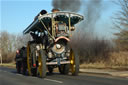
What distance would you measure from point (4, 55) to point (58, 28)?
2228 inches

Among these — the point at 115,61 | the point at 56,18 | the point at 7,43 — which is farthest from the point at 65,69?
the point at 7,43

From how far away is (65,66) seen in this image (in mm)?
15719

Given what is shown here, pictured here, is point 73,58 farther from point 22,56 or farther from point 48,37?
point 22,56

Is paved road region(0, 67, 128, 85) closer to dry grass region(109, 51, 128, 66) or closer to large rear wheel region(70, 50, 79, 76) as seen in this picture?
large rear wheel region(70, 50, 79, 76)

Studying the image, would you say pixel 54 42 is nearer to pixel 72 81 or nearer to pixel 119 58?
pixel 72 81

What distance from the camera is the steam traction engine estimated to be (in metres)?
13.4

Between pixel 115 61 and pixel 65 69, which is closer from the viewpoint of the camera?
pixel 65 69

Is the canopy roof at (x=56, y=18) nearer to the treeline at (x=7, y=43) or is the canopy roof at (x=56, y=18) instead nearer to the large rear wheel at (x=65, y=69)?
the large rear wheel at (x=65, y=69)

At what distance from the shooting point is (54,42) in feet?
45.1

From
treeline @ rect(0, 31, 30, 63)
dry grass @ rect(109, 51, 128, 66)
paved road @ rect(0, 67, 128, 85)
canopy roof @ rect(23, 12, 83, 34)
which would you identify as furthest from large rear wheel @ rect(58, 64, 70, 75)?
treeline @ rect(0, 31, 30, 63)

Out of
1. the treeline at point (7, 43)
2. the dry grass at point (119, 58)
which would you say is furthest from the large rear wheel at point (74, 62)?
the treeline at point (7, 43)

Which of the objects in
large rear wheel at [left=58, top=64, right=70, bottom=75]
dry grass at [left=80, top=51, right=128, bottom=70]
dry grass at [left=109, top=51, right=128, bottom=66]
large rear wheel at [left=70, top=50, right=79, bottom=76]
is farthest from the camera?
dry grass at [left=109, top=51, right=128, bottom=66]

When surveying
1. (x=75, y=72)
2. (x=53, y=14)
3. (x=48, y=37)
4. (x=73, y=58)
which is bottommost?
(x=75, y=72)

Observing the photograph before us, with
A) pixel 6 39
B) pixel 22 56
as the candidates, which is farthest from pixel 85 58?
pixel 6 39
